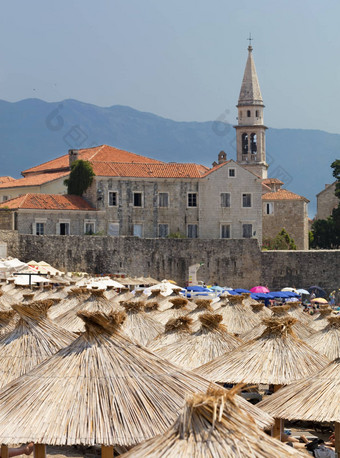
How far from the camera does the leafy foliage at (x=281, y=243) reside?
207 ft

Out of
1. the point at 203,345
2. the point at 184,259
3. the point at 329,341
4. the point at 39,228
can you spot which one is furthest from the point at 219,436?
the point at 184,259

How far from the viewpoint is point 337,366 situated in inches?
486

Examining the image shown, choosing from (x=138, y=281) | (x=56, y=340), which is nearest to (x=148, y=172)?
(x=138, y=281)

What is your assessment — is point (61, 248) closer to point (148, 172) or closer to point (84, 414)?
point (148, 172)

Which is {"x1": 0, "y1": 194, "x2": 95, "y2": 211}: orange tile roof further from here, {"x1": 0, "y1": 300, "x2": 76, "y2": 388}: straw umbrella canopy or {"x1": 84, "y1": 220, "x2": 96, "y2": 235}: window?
{"x1": 0, "y1": 300, "x2": 76, "y2": 388}: straw umbrella canopy

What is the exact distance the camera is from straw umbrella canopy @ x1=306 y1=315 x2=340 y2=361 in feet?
64.6

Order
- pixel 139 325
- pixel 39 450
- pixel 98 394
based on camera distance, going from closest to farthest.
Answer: pixel 98 394, pixel 39 450, pixel 139 325

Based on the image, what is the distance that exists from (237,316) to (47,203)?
98.6 feet

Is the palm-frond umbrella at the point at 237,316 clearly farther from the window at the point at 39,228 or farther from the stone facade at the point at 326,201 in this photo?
the stone facade at the point at 326,201

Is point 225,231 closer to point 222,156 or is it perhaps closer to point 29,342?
point 222,156

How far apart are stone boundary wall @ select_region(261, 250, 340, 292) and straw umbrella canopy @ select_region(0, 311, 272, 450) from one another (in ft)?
155

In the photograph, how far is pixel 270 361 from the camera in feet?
51.2

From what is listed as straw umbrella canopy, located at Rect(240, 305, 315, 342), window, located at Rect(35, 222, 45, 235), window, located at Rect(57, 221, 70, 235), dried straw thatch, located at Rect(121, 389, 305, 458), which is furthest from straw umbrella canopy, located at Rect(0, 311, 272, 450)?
window, located at Rect(57, 221, 70, 235)

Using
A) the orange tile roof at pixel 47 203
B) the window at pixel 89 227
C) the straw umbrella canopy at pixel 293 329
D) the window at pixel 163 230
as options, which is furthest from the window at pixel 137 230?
the straw umbrella canopy at pixel 293 329
